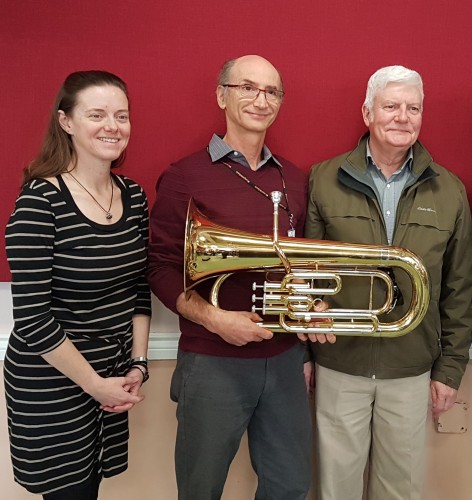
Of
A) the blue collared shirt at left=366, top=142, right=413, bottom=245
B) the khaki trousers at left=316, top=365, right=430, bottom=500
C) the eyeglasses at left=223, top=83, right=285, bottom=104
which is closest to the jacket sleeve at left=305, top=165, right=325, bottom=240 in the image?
the blue collared shirt at left=366, top=142, right=413, bottom=245

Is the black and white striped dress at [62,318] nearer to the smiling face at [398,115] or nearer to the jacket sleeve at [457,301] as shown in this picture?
the smiling face at [398,115]

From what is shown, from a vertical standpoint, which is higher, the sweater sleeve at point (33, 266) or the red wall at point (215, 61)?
the red wall at point (215, 61)

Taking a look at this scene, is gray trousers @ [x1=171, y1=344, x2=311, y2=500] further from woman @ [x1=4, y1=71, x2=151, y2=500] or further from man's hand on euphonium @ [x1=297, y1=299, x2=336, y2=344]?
woman @ [x1=4, y1=71, x2=151, y2=500]

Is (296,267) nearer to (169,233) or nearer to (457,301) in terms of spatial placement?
(169,233)

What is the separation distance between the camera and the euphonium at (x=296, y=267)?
4.18 ft

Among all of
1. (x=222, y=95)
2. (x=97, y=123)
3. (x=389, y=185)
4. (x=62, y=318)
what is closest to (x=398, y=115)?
(x=389, y=185)

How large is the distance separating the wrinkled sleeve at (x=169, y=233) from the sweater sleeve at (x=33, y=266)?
335mm

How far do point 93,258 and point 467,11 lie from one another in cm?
163

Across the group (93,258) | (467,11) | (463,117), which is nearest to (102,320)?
(93,258)

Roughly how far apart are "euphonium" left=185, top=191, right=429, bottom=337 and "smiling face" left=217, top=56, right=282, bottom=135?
307mm

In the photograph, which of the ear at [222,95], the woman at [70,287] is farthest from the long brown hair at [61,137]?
the ear at [222,95]

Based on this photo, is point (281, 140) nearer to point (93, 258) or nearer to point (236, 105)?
point (236, 105)

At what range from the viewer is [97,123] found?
4.05 feet

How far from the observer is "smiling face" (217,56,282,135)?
4.75 ft
